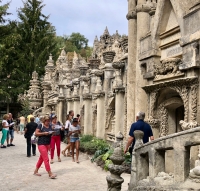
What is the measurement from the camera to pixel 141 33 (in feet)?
35.2

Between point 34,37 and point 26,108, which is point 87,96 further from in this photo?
point 34,37

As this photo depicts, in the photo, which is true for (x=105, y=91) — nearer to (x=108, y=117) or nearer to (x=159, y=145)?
(x=108, y=117)

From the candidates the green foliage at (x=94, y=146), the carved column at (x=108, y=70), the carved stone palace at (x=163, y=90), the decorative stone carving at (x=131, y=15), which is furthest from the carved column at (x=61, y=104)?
the decorative stone carving at (x=131, y=15)

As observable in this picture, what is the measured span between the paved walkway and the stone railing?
76.8 inches

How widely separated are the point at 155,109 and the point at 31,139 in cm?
604

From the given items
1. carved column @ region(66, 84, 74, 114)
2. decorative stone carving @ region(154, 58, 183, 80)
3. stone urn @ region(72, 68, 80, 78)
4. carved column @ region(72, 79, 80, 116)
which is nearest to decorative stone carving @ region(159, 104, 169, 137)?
decorative stone carving @ region(154, 58, 183, 80)

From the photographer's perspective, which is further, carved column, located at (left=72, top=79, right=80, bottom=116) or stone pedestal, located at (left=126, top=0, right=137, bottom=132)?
carved column, located at (left=72, top=79, right=80, bottom=116)

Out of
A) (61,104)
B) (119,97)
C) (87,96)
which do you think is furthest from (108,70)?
(61,104)

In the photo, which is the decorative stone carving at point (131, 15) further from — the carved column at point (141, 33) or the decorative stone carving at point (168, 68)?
the decorative stone carving at point (168, 68)

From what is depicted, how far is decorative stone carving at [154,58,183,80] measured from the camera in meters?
8.55

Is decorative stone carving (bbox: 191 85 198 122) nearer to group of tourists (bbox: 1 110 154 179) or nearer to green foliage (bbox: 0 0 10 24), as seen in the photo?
group of tourists (bbox: 1 110 154 179)

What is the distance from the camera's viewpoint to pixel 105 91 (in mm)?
15305

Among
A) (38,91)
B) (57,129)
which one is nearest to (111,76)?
(57,129)

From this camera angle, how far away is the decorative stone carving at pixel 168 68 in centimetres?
855
